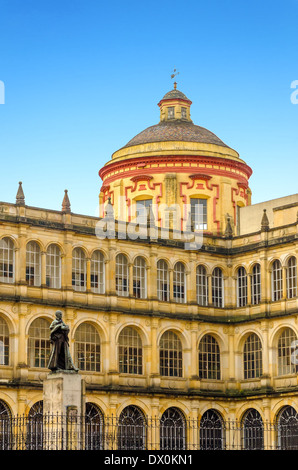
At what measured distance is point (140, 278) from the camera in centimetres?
7119

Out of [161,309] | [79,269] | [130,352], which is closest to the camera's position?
[79,269]

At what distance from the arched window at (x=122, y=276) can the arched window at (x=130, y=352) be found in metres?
2.20

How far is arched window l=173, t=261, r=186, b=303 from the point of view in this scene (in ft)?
238

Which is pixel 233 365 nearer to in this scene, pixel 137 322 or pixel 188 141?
pixel 137 322

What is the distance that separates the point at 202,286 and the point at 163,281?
3.00 metres

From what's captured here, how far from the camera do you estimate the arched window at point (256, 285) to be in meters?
72.2

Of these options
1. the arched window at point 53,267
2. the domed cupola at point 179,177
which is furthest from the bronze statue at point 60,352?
the domed cupola at point 179,177

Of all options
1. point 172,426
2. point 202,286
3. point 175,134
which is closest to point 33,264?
point 202,286

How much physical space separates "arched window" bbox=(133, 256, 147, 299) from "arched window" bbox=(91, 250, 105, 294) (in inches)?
88.2

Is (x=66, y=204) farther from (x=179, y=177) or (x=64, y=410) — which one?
(x=64, y=410)

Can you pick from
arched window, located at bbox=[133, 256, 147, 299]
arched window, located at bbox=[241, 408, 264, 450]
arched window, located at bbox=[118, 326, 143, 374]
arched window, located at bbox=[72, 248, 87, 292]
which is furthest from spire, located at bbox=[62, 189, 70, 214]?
arched window, located at bbox=[241, 408, 264, 450]

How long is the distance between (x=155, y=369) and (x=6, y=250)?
11.7 metres

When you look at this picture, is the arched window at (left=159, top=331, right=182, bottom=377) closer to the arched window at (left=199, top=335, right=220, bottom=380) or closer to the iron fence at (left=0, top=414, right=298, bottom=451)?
the arched window at (left=199, top=335, right=220, bottom=380)

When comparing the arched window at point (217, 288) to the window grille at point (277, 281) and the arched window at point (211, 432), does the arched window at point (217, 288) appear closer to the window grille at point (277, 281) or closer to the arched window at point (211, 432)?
the window grille at point (277, 281)
